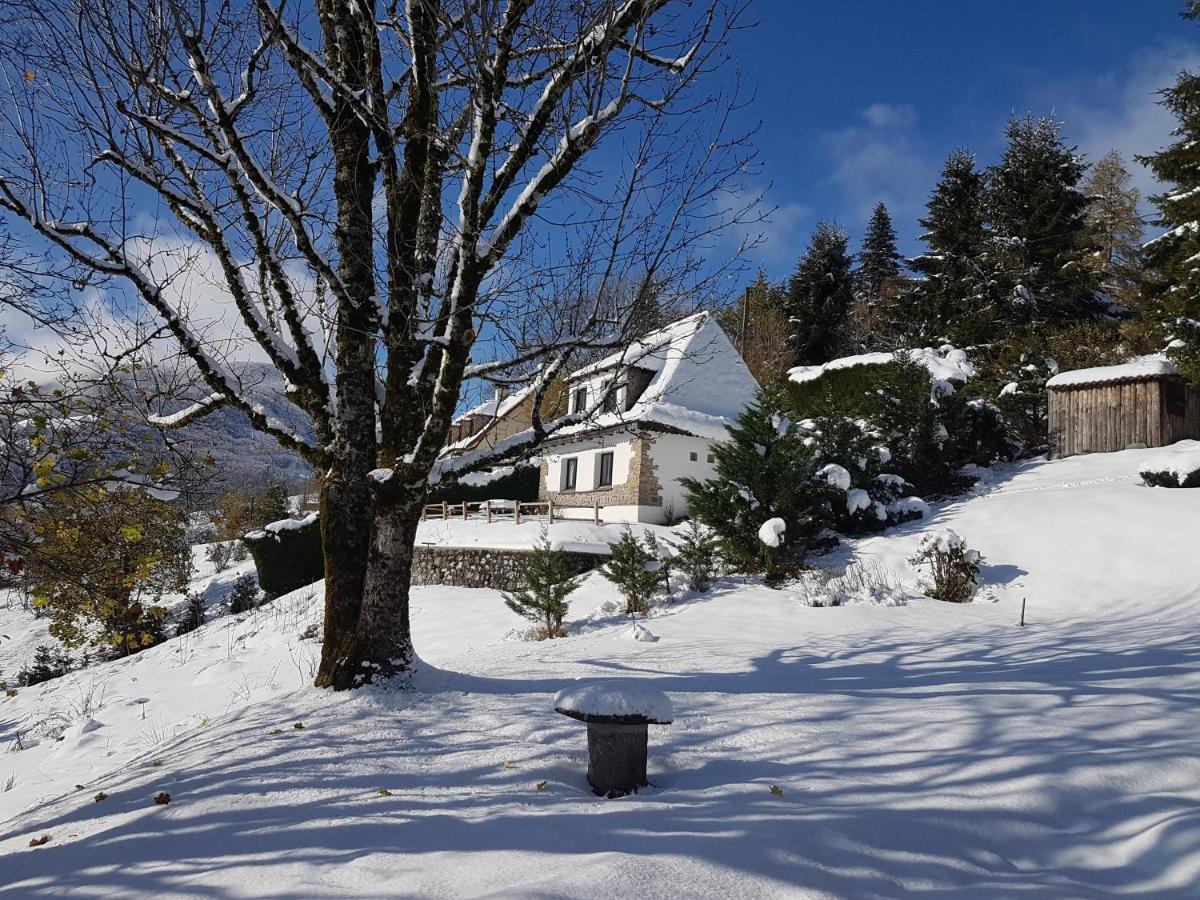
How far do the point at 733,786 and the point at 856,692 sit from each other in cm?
222

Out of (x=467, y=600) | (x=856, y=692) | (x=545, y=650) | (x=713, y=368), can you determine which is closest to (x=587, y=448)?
(x=713, y=368)

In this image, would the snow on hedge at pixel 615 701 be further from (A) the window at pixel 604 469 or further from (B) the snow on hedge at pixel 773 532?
(A) the window at pixel 604 469

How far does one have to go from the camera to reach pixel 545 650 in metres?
7.75

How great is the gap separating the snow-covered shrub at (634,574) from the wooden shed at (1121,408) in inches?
538

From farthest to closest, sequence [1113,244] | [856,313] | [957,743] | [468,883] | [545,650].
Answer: [856,313] < [1113,244] < [545,650] < [957,743] < [468,883]

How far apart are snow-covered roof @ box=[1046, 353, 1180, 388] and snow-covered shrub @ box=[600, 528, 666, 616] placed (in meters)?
13.8

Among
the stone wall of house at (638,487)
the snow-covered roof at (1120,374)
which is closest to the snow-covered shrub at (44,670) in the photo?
the stone wall of house at (638,487)

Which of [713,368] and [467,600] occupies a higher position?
[713,368]

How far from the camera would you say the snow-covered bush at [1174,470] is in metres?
13.2

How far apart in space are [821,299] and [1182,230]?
18265 millimetres

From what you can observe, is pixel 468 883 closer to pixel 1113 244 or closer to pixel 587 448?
pixel 587 448

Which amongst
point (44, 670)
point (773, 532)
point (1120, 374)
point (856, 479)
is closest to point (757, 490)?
point (773, 532)

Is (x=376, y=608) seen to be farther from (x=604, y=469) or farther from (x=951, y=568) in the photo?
(x=604, y=469)

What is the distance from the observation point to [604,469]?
23844 millimetres
